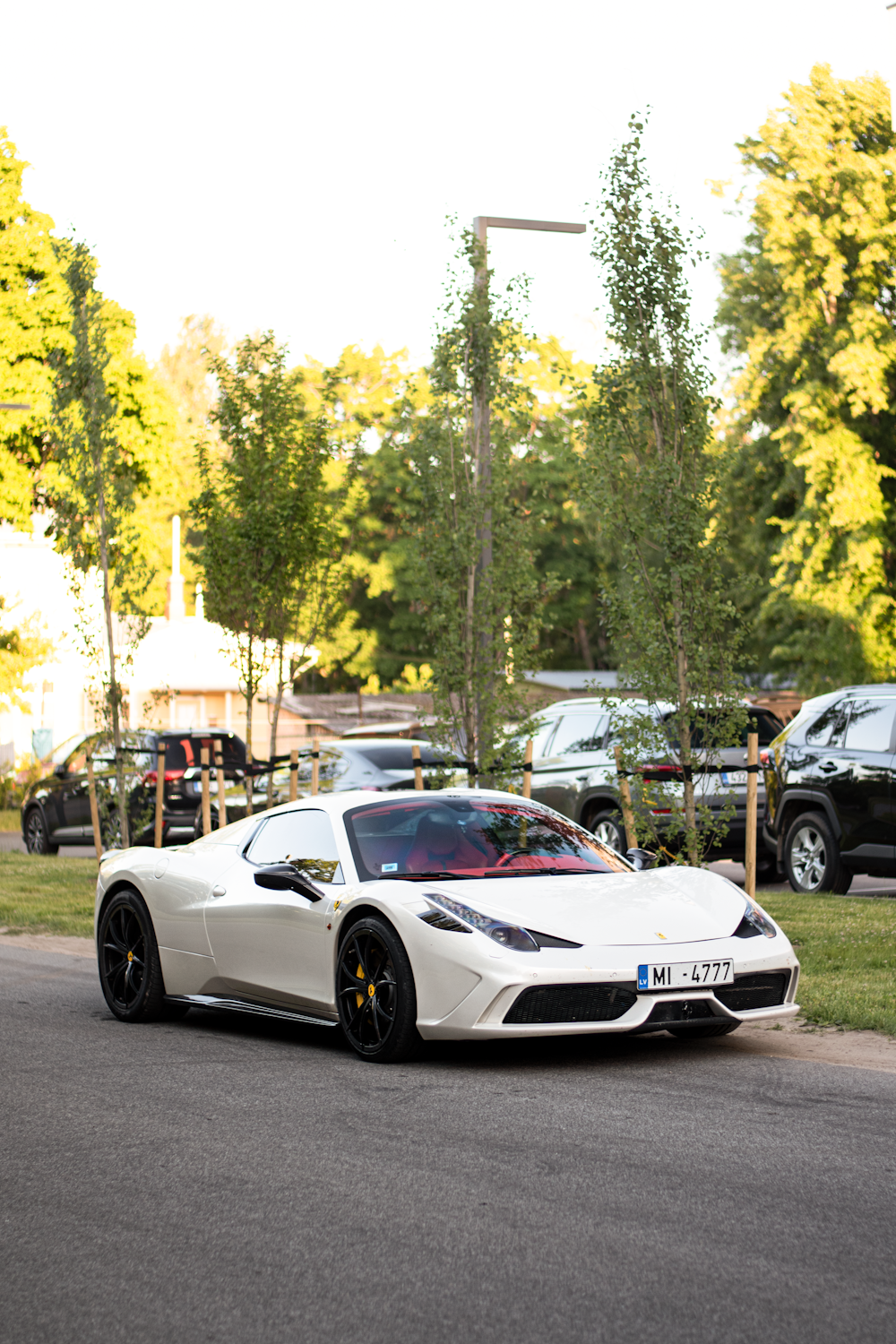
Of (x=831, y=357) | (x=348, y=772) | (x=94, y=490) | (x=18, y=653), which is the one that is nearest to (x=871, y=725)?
(x=348, y=772)

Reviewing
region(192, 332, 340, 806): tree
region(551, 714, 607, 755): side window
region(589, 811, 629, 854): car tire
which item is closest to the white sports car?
region(589, 811, 629, 854): car tire

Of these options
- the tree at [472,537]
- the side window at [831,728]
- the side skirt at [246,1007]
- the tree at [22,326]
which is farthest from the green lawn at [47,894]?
the tree at [22,326]

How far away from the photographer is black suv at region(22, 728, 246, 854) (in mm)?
19312

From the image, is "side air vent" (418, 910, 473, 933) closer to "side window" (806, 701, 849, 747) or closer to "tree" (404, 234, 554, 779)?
"tree" (404, 234, 554, 779)

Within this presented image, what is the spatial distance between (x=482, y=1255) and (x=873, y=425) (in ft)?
108

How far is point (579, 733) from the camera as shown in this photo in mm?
17844

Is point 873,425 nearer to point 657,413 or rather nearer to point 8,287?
point 8,287

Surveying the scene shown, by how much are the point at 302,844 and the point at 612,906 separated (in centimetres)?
188

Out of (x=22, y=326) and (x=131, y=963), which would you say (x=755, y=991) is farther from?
(x=22, y=326)

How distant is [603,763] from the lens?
56.0 ft

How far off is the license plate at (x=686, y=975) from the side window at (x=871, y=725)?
7.44 metres

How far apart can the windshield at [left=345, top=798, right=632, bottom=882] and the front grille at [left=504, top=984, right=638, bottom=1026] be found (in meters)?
1.01

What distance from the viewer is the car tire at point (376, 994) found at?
24.7ft

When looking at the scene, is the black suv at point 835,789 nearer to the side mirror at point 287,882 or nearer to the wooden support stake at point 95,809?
the side mirror at point 287,882
